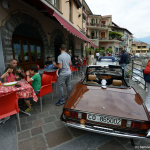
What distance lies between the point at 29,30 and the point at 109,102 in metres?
5.97

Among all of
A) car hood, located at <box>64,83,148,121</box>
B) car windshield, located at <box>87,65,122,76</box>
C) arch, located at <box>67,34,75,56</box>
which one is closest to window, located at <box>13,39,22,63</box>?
car windshield, located at <box>87,65,122,76</box>

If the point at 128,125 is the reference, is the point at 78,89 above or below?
above

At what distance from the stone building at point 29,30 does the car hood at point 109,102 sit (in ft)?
10.1

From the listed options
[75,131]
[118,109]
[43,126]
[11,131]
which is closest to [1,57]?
[11,131]

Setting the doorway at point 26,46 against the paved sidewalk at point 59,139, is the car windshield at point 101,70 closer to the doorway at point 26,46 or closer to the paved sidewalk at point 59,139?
the paved sidewalk at point 59,139

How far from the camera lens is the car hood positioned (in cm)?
184

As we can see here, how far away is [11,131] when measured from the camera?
246 centimetres

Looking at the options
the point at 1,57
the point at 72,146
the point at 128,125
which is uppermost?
the point at 1,57

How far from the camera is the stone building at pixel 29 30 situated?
169 inches

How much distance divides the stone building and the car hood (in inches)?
121

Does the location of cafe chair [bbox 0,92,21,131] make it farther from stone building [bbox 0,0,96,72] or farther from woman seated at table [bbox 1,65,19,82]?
stone building [bbox 0,0,96,72]

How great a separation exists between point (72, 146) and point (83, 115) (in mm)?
695

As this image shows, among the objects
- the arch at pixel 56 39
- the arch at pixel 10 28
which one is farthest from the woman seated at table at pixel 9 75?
the arch at pixel 56 39

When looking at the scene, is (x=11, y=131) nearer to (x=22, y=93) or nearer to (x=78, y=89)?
(x=22, y=93)
